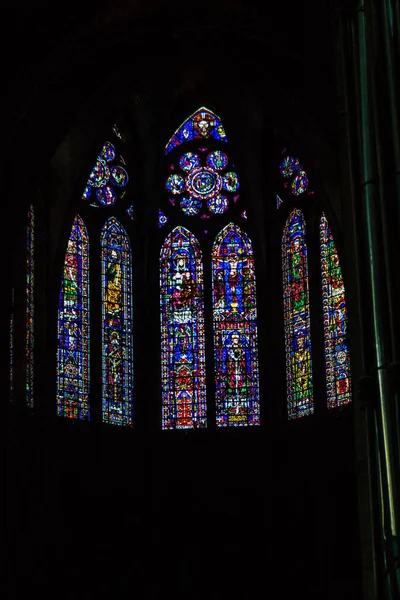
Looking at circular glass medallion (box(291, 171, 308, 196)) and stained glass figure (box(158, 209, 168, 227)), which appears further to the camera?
stained glass figure (box(158, 209, 168, 227))

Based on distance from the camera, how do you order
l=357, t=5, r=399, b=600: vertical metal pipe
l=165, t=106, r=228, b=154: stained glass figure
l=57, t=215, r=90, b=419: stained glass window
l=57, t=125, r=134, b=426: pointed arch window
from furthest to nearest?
1. l=165, t=106, r=228, b=154: stained glass figure
2. l=57, t=125, r=134, b=426: pointed arch window
3. l=57, t=215, r=90, b=419: stained glass window
4. l=357, t=5, r=399, b=600: vertical metal pipe

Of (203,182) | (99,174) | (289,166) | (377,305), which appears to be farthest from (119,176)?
(377,305)

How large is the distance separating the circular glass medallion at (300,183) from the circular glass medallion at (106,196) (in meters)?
2.81

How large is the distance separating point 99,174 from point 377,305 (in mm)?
13140

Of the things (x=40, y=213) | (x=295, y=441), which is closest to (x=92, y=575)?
(x=295, y=441)

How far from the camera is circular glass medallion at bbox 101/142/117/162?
29.8 metres

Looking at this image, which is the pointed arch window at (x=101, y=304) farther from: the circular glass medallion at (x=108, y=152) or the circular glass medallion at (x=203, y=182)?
the circular glass medallion at (x=203, y=182)

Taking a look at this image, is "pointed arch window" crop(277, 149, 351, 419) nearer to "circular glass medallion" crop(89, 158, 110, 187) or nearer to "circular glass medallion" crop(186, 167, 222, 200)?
"circular glass medallion" crop(186, 167, 222, 200)

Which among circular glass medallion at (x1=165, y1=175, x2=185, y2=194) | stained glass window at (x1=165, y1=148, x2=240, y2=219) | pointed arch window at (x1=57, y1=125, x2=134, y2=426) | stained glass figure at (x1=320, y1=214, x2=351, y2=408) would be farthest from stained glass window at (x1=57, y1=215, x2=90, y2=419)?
stained glass figure at (x1=320, y1=214, x2=351, y2=408)

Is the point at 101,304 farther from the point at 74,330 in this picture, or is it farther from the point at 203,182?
the point at 203,182

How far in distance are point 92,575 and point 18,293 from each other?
13.7ft

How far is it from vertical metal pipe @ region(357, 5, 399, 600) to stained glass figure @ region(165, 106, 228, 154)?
12031 mm

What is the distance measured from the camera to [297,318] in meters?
29.0

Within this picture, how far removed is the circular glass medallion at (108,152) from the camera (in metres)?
29.8
